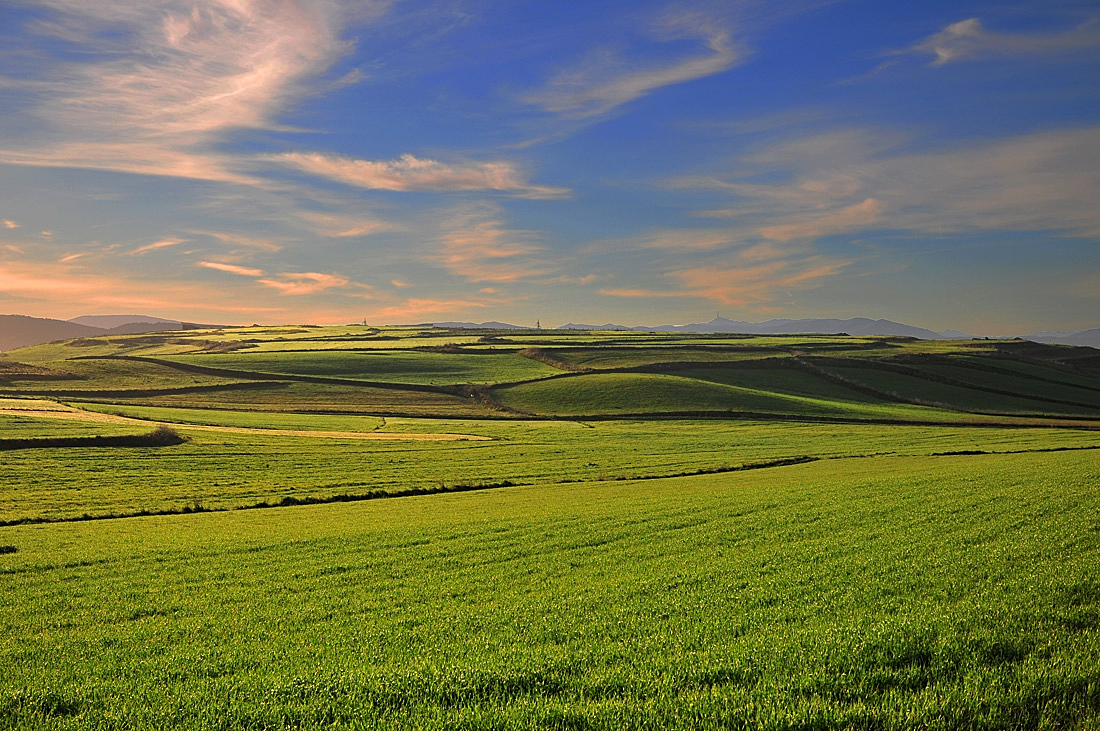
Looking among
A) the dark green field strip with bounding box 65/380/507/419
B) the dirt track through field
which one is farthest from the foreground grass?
the dark green field strip with bounding box 65/380/507/419

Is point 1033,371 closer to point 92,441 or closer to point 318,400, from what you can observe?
point 318,400

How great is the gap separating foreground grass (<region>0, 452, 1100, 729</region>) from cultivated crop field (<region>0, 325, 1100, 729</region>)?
3.0 inches

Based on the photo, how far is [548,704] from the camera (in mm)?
9805

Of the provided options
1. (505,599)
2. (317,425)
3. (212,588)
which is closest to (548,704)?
(505,599)

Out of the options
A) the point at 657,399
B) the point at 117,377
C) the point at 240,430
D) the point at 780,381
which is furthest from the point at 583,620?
the point at 117,377

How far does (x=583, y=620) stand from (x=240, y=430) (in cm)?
6804

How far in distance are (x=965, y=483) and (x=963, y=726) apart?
92.0ft

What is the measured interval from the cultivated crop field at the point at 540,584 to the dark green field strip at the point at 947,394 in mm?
40071

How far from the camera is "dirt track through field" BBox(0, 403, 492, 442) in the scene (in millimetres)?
70000

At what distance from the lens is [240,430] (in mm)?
73312

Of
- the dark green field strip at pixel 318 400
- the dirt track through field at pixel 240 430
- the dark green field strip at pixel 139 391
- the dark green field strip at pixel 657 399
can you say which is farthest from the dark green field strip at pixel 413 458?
the dark green field strip at pixel 139 391

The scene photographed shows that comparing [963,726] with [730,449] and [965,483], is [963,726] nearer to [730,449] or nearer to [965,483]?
[965,483]

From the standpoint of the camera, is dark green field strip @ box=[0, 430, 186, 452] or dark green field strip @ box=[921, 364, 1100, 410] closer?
dark green field strip @ box=[0, 430, 186, 452]

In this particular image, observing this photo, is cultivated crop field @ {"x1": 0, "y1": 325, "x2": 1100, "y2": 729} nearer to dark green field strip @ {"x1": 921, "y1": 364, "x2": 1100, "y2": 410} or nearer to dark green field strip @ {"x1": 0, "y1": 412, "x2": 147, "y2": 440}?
dark green field strip @ {"x1": 0, "y1": 412, "x2": 147, "y2": 440}
